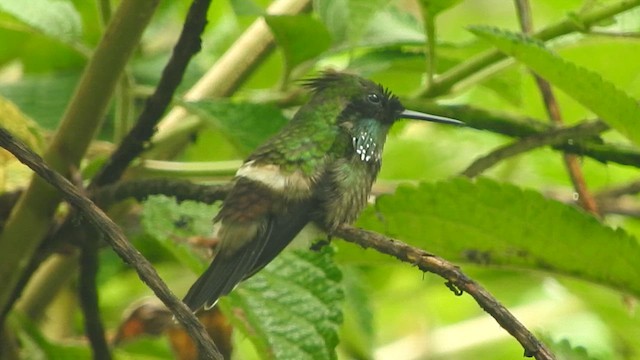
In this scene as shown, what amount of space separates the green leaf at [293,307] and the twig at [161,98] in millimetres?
199

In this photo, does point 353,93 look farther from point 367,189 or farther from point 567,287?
point 567,287

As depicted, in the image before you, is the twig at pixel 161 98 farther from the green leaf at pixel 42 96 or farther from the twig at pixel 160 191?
the green leaf at pixel 42 96

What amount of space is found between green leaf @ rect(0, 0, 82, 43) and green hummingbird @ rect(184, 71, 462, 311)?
0.34m

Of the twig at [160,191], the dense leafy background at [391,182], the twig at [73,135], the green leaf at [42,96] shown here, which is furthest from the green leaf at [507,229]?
the green leaf at [42,96]

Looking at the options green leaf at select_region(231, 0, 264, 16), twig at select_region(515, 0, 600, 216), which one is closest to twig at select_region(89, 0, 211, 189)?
green leaf at select_region(231, 0, 264, 16)

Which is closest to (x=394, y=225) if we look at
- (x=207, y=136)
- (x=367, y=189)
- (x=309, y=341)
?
(x=367, y=189)

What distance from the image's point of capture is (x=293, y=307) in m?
1.31

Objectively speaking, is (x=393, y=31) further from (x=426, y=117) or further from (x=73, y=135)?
(x=73, y=135)

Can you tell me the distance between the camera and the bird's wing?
1.13m

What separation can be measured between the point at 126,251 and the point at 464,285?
0.28 m

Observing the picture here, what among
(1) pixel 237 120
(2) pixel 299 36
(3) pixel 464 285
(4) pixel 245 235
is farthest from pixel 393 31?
(3) pixel 464 285

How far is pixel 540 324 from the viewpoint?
232 centimetres

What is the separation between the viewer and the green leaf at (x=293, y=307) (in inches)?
49.7

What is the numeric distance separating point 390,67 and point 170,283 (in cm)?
53
